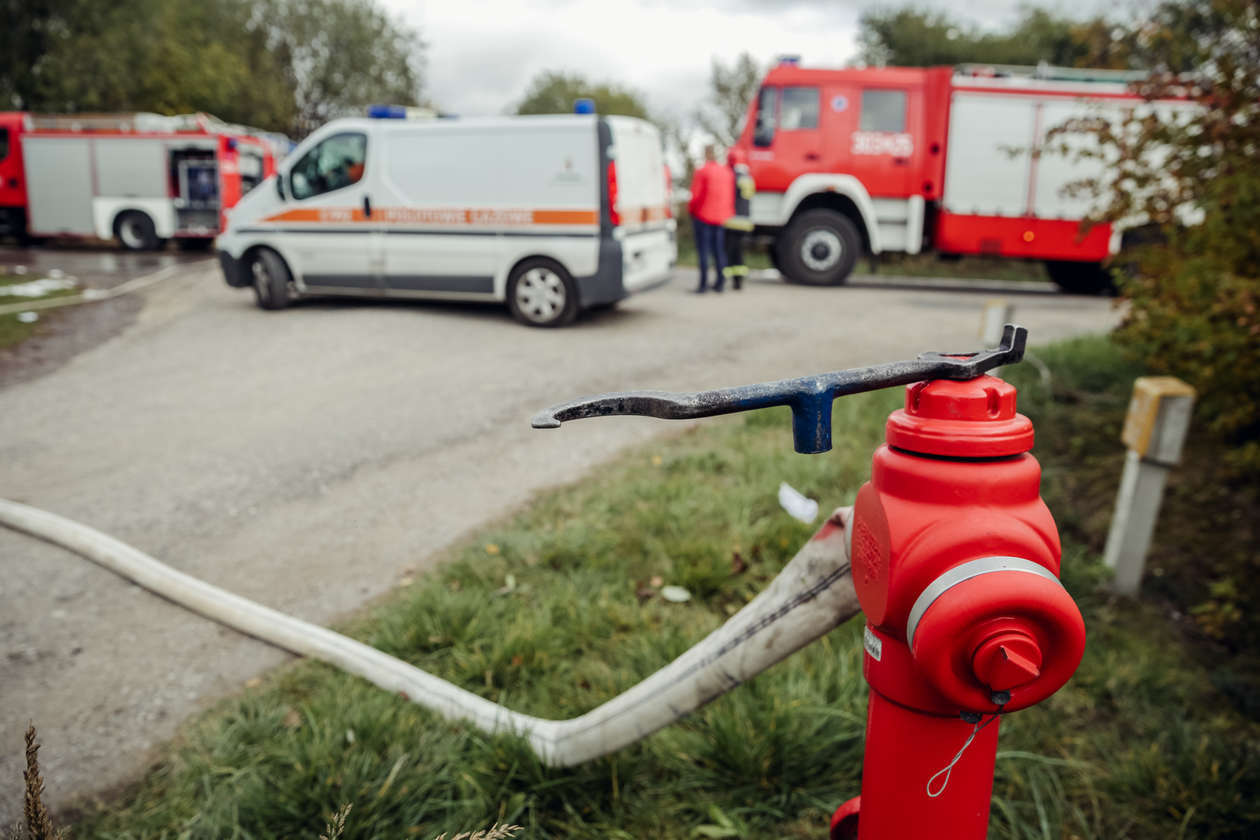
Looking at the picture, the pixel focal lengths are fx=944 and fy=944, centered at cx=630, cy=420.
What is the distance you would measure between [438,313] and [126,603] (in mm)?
6653

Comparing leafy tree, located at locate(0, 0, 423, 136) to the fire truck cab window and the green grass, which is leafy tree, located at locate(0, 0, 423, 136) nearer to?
the green grass

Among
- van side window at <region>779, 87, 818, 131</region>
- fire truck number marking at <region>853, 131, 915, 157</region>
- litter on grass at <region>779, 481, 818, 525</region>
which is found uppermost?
van side window at <region>779, 87, 818, 131</region>

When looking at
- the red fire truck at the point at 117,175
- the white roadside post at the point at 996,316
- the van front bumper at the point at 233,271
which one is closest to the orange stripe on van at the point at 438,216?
the van front bumper at the point at 233,271

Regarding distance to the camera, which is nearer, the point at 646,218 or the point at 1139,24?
the point at 1139,24

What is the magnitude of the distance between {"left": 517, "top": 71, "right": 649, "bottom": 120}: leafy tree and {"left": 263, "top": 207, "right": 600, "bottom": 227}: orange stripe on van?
142ft

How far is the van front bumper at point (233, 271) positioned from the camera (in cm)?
1036

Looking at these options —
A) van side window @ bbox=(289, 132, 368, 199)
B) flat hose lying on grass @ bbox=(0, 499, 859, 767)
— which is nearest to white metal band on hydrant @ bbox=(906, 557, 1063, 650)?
flat hose lying on grass @ bbox=(0, 499, 859, 767)

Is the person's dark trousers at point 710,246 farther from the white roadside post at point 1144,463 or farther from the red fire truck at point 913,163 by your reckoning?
the white roadside post at point 1144,463

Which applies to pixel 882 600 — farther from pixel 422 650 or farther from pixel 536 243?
pixel 536 243

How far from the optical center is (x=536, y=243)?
9156mm

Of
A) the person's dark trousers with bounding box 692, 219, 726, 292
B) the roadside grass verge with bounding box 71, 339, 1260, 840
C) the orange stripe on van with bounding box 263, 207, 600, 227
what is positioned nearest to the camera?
the roadside grass verge with bounding box 71, 339, 1260, 840

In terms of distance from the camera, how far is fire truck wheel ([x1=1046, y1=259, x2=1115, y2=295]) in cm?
1439

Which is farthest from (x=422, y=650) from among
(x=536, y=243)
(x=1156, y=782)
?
(x=536, y=243)

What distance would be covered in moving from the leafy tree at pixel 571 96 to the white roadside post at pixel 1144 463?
4957cm
